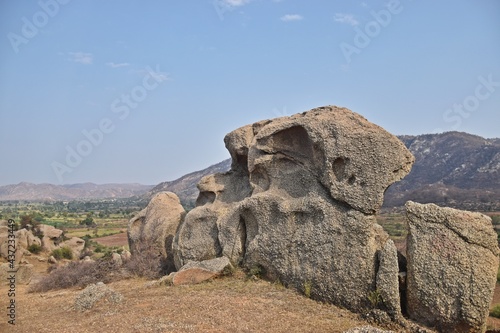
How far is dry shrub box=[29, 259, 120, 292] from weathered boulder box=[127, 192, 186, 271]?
4.09ft

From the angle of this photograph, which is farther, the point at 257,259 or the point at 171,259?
the point at 171,259

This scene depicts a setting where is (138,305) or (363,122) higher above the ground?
(363,122)

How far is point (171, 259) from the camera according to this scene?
650 inches

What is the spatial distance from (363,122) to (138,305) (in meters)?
7.08

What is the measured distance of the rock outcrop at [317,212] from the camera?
10789 mm

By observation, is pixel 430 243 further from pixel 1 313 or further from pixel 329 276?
pixel 1 313

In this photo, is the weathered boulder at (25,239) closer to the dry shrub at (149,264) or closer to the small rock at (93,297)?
the dry shrub at (149,264)

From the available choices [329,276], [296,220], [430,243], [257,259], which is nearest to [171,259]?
[257,259]

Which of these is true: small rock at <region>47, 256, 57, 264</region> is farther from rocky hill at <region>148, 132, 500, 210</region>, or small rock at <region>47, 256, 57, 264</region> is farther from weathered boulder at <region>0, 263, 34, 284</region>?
rocky hill at <region>148, 132, 500, 210</region>

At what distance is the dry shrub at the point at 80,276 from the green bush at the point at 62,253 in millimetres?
12258

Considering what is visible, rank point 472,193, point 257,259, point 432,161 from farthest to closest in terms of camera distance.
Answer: point 432,161
point 472,193
point 257,259

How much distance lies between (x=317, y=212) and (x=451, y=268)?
3446 mm

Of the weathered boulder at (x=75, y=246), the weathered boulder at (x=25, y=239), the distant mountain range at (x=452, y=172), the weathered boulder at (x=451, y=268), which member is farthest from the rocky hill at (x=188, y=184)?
the weathered boulder at (x=451, y=268)

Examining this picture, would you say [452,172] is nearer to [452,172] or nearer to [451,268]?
[452,172]
